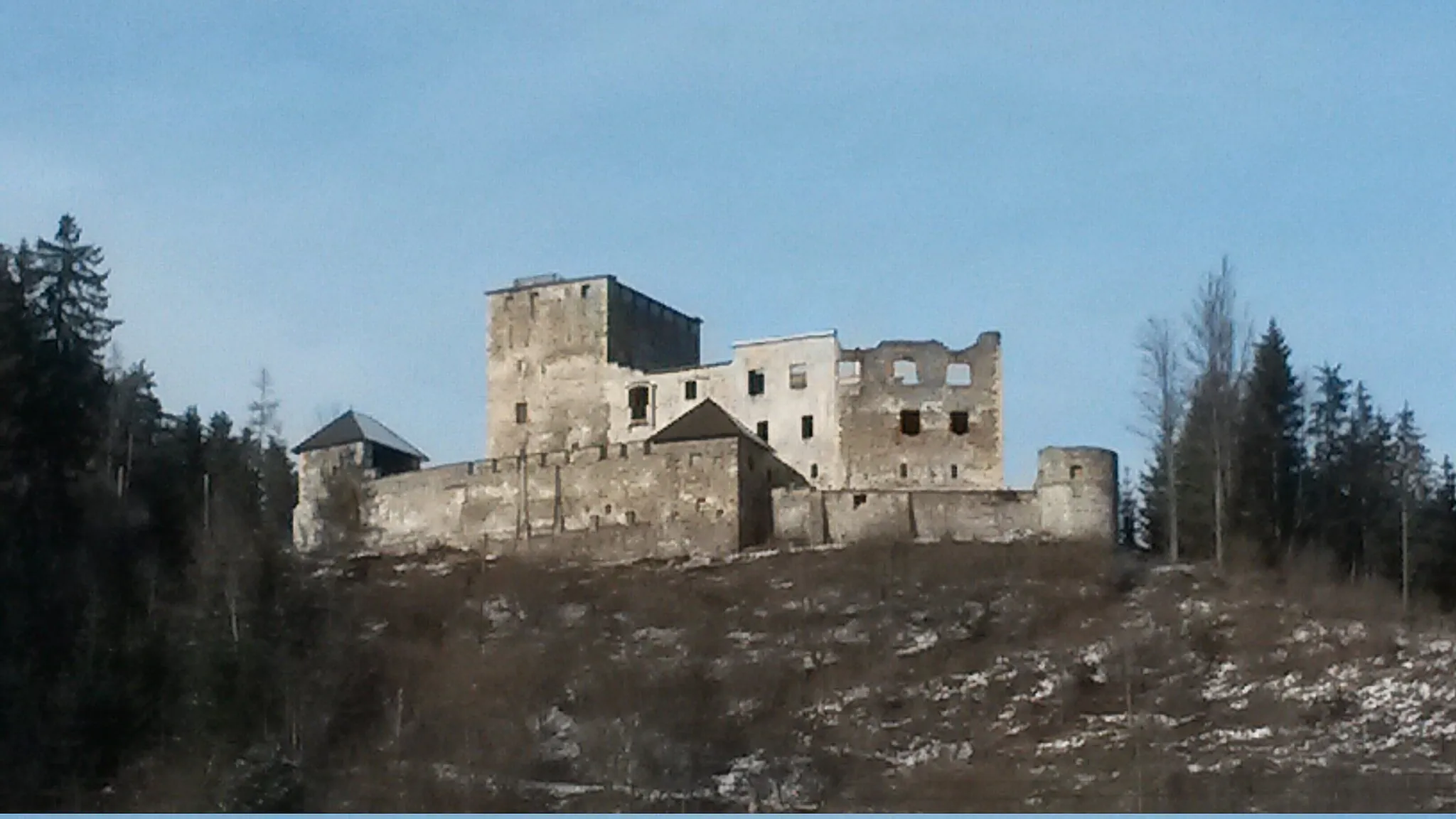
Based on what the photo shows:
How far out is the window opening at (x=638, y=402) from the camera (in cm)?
6266

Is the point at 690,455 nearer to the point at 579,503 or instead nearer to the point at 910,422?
the point at 579,503

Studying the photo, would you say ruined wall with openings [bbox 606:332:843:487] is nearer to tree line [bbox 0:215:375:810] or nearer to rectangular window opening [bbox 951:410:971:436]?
rectangular window opening [bbox 951:410:971:436]

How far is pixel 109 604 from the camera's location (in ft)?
152

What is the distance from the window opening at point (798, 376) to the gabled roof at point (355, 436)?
12.4 m

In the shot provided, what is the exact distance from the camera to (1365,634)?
150 ft

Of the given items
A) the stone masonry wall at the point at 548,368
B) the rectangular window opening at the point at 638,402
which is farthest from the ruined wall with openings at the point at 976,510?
the stone masonry wall at the point at 548,368

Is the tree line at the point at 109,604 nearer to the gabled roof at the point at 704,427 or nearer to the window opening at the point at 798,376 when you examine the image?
the gabled roof at the point at 704,427

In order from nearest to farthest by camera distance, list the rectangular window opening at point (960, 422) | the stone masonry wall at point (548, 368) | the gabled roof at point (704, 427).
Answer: the gabled roof at point (704, 427) → the rectangular window opening at point (960, 422) → the stone masonry wall at point (548, 368)

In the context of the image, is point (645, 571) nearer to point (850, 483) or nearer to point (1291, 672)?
point (850, 483)

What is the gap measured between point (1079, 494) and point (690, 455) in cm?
979

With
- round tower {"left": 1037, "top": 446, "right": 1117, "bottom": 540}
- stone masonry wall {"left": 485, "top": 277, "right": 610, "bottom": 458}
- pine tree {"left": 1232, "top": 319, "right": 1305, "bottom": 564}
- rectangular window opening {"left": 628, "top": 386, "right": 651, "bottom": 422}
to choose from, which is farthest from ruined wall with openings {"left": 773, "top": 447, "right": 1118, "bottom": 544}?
stone masonry wall {"left": 485, "top": 277, "right": 610, "bottom": 458}

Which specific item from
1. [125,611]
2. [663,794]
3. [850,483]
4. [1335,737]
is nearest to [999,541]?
[850,483]

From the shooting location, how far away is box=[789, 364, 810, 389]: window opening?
5938cm

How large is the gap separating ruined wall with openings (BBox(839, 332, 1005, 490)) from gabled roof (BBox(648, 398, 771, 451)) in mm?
2765
